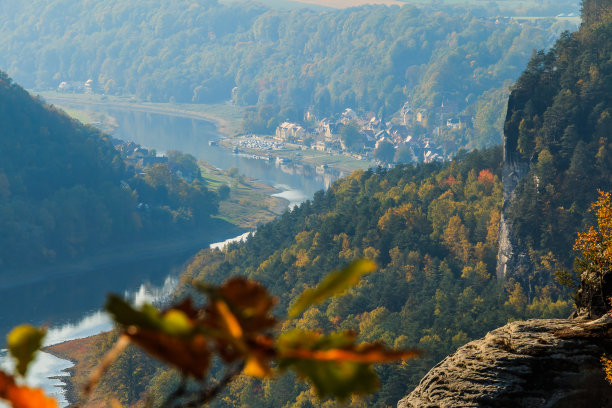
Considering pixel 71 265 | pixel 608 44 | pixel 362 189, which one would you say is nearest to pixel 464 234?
pixel 608 44

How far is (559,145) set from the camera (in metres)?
67.3

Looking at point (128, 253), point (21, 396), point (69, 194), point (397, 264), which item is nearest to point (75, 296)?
point (128, 253)

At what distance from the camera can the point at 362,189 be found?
367 ft

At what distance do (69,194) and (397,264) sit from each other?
7433cm

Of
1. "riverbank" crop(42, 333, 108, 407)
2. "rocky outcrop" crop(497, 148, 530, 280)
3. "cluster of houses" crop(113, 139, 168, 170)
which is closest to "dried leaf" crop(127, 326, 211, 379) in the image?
"rocky outcrop" crop(497, 148, 530, 280)

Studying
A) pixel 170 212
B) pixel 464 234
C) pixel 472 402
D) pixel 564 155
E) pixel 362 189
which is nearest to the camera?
pixel 472 402

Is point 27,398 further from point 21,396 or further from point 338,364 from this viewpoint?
point 338,364

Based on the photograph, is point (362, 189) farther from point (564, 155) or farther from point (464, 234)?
point (564, 155)

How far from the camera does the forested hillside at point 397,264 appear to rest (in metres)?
58.3

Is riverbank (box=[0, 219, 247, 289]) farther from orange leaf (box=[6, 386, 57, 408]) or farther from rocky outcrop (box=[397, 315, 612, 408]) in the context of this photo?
orange leaf (box=[6, 386, 57, 408])

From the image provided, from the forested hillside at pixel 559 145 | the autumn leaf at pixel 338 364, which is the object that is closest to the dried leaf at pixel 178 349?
the autumn leaf at pixel 338 364

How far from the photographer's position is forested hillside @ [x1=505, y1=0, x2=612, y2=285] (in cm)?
6469

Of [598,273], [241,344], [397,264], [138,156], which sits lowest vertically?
[138,156]

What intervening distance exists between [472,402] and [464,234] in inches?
2692
